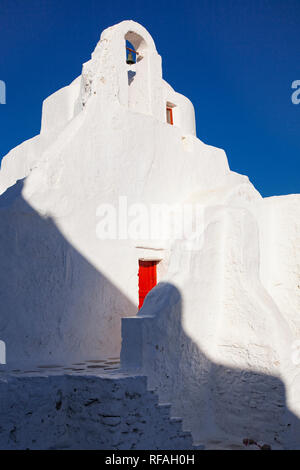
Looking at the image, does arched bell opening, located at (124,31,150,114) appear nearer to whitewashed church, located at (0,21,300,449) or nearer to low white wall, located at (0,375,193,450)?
whitewashed church, located at (0,21,300,449)

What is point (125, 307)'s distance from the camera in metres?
8.25

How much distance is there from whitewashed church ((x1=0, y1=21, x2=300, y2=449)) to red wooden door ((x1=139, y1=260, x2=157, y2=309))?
0.8 inches

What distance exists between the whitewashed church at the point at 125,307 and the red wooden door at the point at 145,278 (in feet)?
0.07

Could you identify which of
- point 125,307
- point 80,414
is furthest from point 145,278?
point 80,414

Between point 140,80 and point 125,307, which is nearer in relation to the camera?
point 125,307

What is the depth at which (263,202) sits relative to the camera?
33.8 feet

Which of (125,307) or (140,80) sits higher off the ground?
(140,80)

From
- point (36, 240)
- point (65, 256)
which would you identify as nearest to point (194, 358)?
point (65, 256)

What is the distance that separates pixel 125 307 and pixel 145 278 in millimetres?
1011

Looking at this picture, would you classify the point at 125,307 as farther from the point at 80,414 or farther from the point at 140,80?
the point at 140,80

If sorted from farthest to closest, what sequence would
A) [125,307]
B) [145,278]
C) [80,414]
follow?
[145,278]
[125,307]
[80,414]

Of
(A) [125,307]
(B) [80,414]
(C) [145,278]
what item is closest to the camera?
(B) [80,414]

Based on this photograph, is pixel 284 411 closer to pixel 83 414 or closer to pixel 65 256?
pixel 83 414
